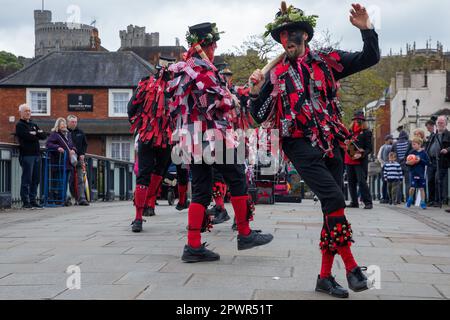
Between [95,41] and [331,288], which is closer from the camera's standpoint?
[331,288]

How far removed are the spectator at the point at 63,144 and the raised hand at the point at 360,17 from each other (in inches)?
437

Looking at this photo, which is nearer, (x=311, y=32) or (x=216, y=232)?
(x=311, y=32)

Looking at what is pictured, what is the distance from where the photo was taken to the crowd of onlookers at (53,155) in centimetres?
1340

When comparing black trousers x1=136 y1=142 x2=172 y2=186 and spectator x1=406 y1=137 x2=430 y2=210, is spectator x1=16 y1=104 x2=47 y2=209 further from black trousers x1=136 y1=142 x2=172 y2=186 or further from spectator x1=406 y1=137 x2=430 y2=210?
spectator x1=406 y1=137 x2=430 y2=210

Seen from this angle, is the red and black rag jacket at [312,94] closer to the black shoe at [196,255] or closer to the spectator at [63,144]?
the black shoe at [196,255]

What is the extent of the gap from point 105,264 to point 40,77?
138 feet

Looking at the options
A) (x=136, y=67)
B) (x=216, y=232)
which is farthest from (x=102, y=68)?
(x=216, y=232)

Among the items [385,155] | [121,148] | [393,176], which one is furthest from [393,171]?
[121,148]

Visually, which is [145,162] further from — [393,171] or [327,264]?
[393,171]

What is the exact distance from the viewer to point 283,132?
473 cm

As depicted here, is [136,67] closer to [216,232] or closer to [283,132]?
[216,232]

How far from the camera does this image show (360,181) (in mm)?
13852

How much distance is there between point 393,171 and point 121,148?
98.5 feet

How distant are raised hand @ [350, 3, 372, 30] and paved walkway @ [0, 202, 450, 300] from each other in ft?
6.02
